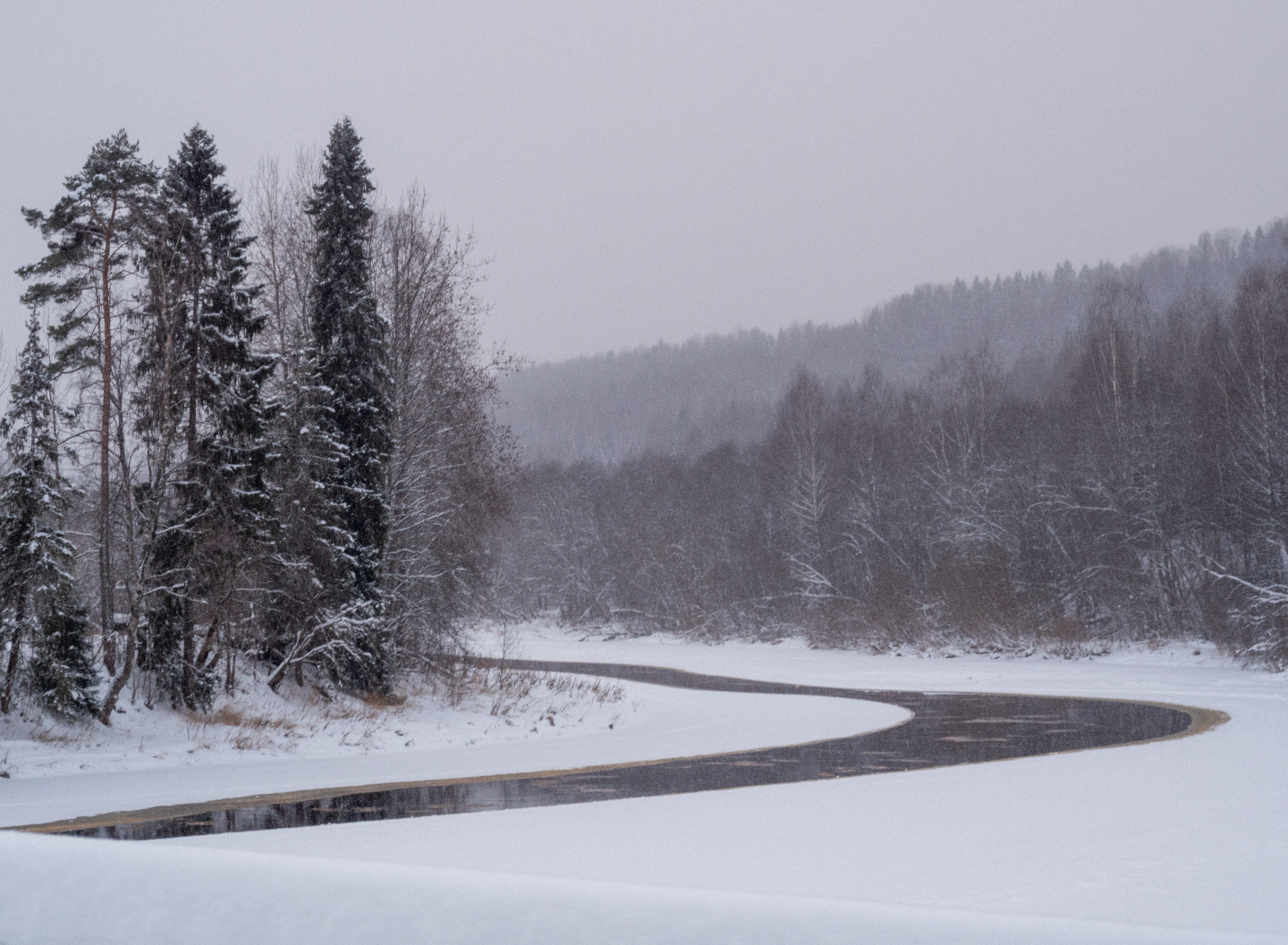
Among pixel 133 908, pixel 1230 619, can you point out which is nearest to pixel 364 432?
pixel 133 908

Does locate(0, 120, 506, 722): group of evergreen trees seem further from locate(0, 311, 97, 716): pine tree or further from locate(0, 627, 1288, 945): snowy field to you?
locate(0, 627, 1288, 945): snowy field

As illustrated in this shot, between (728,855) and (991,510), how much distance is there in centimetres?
4446

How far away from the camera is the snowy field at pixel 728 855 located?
2.36 meters

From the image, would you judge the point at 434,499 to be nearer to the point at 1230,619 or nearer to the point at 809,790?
the point at 809,790

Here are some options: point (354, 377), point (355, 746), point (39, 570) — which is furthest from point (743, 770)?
point (354, 377)

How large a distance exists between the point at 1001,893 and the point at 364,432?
1815 cm

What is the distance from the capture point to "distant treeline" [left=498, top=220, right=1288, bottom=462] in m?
98.2

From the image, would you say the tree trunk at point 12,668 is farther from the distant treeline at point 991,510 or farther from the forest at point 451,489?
the distant treeline at point 991,510

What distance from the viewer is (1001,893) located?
7078 millimetres

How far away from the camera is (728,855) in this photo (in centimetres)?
887

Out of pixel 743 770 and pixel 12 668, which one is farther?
pixel 12 668

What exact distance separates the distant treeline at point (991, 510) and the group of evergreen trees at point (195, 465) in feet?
66.4

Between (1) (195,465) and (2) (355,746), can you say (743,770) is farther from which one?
(1) (195,465)

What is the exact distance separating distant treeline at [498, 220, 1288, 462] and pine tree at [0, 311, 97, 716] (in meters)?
67.3
